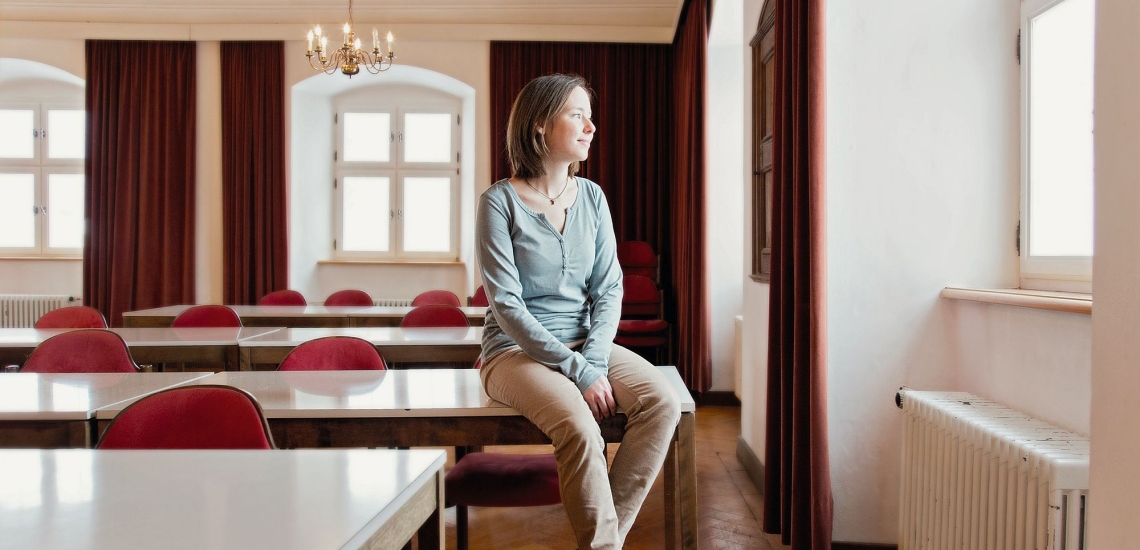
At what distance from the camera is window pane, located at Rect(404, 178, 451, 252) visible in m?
7.23

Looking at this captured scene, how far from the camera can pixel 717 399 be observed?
5219 mm

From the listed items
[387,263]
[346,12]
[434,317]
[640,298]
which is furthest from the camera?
[387,263]

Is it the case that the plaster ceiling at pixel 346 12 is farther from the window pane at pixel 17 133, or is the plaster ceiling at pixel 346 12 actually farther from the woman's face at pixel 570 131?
the woman's face at pixel 570 131

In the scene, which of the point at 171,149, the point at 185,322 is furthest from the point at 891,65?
the point at 171,149

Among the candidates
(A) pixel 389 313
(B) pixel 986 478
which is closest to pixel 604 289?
(B) pixel 986 478

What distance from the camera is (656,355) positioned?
5984 mm

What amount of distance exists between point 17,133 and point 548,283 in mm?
7394

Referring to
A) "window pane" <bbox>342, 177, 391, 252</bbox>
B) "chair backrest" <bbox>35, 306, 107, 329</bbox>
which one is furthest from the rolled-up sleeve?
"window pane" <bbox>342, 177, 391, 252</bbox>

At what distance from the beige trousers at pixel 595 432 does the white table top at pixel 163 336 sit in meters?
1.74

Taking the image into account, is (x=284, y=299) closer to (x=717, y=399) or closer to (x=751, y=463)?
(x=717, y=399)

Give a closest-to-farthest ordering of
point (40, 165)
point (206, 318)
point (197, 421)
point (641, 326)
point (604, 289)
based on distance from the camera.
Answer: point (197, 421) < point (604, 289) < point (206, 318) < point (641, 326) < point (40, 165)

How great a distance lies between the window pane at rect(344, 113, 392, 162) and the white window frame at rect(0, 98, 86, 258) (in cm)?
248

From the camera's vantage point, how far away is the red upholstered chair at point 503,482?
1.94 m

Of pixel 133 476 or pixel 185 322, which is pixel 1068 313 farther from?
pixel 185 322
